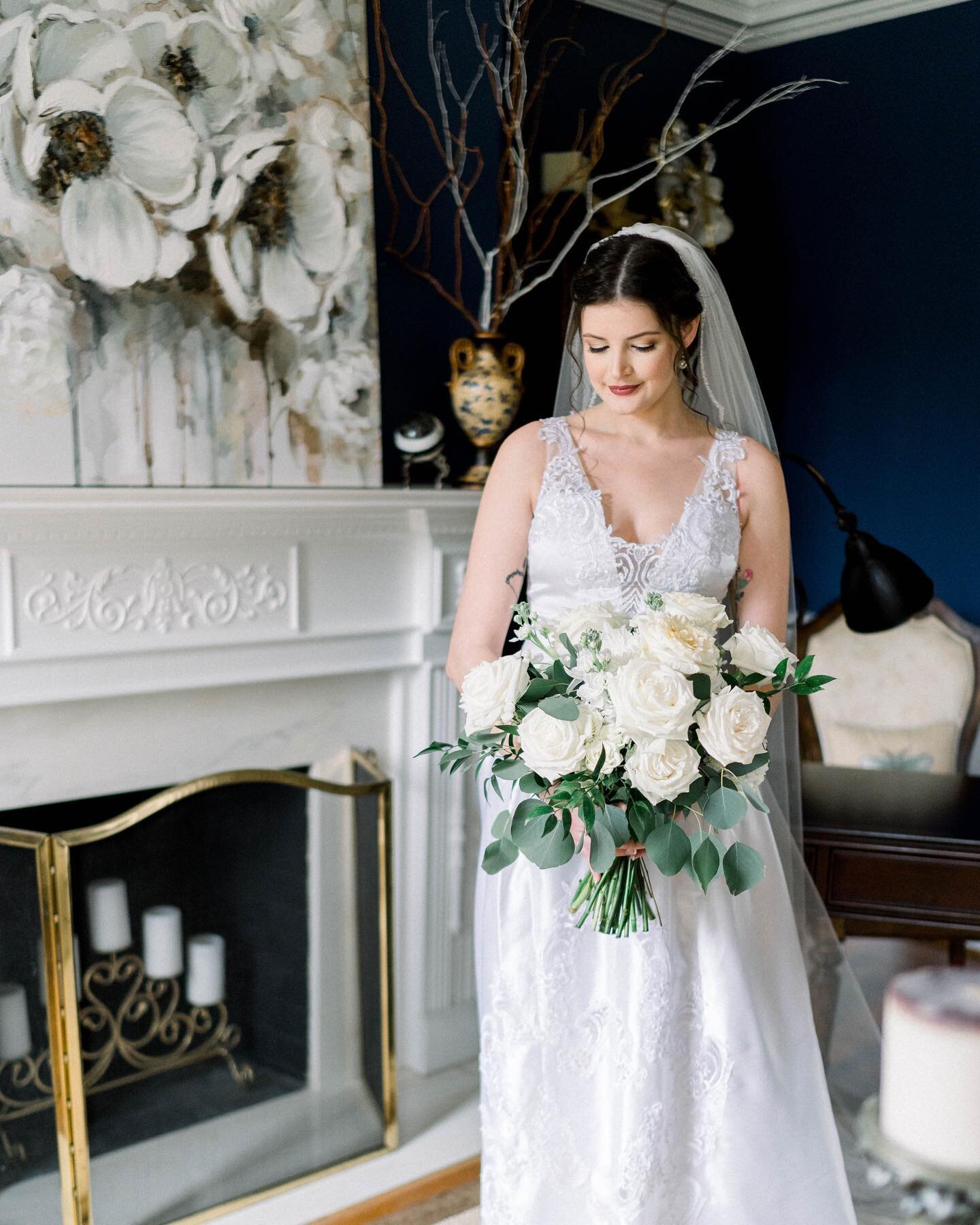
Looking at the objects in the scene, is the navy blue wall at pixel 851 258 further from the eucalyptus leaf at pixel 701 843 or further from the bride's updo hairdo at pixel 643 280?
the eucalyptus leaf at pixel 701 843

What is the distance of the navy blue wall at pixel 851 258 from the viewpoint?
3246mm

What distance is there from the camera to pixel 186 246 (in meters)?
2.16

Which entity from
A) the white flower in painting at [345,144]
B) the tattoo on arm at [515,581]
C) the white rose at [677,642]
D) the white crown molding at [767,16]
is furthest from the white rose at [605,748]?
the white crown molding at [767,16]

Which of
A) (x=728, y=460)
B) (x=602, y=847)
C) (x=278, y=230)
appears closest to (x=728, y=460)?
(x=728, y=460)

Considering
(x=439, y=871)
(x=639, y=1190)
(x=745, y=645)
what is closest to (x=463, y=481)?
(x=439, y=871)

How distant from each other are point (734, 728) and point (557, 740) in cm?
21

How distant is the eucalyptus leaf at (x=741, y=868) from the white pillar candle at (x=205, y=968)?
124 centimetres

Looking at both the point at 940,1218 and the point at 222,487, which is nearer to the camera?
the point at 940,1218

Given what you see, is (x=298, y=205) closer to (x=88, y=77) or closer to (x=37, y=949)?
(x=88, y=77)

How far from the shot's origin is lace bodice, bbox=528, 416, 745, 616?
1.80 meters

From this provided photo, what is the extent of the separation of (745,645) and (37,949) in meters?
1.35

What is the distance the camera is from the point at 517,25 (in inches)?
106

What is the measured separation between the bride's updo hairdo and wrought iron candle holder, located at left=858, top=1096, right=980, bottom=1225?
1114mm

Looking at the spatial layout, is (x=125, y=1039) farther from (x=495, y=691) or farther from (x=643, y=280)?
(x=643, y=280)
